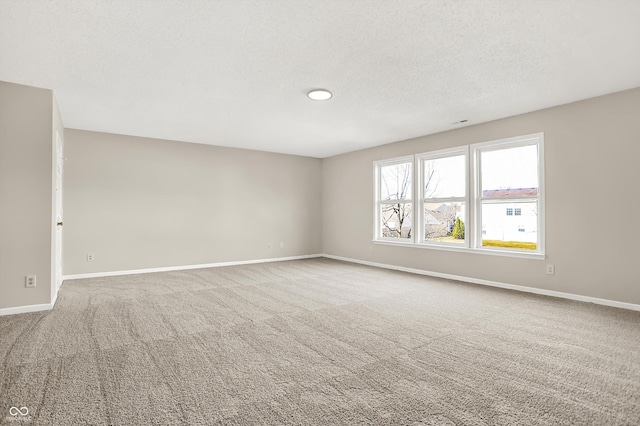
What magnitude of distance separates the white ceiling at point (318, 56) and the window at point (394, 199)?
5.64 ft

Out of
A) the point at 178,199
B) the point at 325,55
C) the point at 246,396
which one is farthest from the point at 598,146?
the point at 178,199

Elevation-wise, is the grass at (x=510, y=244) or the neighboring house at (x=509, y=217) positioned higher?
the neighboring house at (x=509, y=217)

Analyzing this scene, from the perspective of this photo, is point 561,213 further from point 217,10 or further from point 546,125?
point 217,10

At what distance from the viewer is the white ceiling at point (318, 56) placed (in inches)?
86.4

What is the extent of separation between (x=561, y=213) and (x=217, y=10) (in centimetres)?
442

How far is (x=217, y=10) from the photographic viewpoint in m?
2.18

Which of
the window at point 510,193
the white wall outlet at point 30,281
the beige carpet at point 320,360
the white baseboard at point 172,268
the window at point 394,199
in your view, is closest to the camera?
the beige carpet at point 320,360

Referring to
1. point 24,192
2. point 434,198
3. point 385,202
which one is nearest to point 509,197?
point 434,198

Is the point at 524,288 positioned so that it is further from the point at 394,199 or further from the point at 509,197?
the point at 394,199

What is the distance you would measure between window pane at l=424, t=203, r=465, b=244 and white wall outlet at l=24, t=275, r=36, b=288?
217 inches

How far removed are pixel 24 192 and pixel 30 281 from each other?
38.0 inches

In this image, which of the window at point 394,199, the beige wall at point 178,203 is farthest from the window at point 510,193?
the beige wall at point 178,203

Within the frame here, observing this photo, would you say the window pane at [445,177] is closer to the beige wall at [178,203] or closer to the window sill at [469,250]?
the window sill at [469,250]

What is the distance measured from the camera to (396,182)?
6.37 meters
